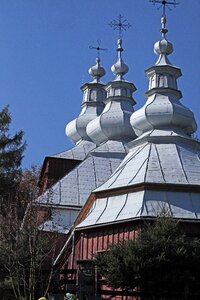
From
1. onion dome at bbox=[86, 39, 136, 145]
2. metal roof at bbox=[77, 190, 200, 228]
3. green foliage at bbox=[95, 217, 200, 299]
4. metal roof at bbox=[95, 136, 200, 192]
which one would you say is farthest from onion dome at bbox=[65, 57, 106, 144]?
green foliage at bbox=[95, 217, 200, 299]

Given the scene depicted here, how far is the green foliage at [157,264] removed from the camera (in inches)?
725

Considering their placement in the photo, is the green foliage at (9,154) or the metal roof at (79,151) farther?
the metal roof at (79,151)

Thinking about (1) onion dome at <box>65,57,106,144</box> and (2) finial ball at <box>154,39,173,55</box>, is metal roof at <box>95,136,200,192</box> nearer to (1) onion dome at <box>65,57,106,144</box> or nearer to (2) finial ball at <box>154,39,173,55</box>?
(2) finial ball at <box>154,39,173,55</box>

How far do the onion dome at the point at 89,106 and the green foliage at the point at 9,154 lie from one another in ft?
41.4

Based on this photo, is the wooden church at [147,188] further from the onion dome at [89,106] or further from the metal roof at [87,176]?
the onion dome at [89,106]

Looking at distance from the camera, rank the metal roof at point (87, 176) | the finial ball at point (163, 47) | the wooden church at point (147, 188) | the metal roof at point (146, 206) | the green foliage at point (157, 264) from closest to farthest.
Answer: the green foliage at point (157, 264) < the wooden church at point (147, 188) < the metal roof at point (146, 206) < the finial ball at point (163, 47) < the metal roof at point (87, 176)

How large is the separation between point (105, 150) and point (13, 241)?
625 inches

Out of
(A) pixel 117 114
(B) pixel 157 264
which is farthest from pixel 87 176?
(B) pixel 157 264

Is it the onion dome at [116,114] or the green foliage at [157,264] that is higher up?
the onion dome at [116,114]

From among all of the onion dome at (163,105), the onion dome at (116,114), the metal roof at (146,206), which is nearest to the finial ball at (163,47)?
the onion dome at (163,105)

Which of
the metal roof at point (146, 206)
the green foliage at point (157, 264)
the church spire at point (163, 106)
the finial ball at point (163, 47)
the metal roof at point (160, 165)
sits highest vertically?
the finial ball at point (163, 47)

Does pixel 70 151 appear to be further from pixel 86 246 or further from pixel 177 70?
pixel 86 246

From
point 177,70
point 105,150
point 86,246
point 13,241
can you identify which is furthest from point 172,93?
point 13,241

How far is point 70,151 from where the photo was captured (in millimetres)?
41500
